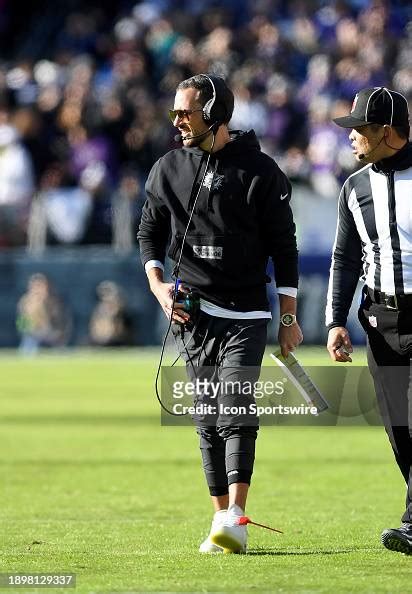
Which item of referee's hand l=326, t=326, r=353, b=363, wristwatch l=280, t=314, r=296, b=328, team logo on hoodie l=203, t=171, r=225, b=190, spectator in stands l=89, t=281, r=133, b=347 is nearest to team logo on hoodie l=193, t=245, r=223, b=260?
team logo on hoodie l=203, t=171, r=225, b=190

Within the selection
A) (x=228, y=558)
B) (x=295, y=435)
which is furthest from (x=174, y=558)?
(x=295, y=435)

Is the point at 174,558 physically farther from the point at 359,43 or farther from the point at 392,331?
the point at 359,43

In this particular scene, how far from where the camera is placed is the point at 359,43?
24.8 meters

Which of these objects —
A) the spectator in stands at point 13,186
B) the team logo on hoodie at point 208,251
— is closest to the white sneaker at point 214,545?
the team logo on hoodie at point 208,251

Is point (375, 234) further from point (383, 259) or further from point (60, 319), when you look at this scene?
point (60, 319)

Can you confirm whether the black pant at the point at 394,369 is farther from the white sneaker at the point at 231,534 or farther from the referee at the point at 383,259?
the white sneaker at the point at 231,534

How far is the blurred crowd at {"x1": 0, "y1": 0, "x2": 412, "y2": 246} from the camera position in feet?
77.4

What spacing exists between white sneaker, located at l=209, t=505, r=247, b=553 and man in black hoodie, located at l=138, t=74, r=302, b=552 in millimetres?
44

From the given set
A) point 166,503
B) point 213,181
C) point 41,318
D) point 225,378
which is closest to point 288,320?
point 225,378

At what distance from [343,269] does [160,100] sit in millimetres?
18941

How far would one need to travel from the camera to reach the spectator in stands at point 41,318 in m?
23.6

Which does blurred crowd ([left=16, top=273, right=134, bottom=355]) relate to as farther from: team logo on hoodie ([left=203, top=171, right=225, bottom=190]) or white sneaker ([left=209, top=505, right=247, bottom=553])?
white sneaker ([left=209, top=505, right=247, bottom=553])

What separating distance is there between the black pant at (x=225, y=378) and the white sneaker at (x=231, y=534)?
0.16 metres

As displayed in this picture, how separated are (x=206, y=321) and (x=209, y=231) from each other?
0.44 metres
